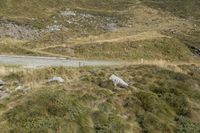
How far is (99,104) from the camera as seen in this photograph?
55.1 feet

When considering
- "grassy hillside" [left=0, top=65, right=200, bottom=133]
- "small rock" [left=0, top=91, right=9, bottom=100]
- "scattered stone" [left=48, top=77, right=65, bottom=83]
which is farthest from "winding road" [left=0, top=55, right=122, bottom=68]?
"small rock" [left=0, top=91, right=9, bottom=100]

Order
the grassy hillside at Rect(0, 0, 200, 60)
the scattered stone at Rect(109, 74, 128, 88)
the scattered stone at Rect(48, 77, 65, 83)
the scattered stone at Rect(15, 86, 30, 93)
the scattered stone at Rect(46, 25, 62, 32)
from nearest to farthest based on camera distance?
the scattered stone at Rect(15, 86, 30, 93)
the scattered stone at Rect(48, 77, 65, 83)
the scattered stone at Rect(109, 74, 128, 88)
the grassy hillside at Rect(0, 0, 200, 60)
the scattered stone at Rect(46, 25, 62, 32)

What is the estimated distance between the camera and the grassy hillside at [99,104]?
15.1 m

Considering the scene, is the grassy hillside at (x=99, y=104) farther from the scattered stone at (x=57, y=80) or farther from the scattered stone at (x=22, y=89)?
the scattered stone at (x=57, y=80)

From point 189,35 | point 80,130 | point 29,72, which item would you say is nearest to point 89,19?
point 189,35

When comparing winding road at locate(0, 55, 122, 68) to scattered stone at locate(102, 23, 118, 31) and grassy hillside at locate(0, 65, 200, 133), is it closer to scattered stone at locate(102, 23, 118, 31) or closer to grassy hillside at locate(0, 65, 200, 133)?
grassy hillside at locate(0, 65, 200, 133)

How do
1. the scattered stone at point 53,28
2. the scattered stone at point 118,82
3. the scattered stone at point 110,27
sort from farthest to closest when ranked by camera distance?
the scattered stone at point 110,27 < the scattered stone at point 53,28 < the scattered stone at point 118,82

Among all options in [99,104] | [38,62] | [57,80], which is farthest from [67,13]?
[99,104]

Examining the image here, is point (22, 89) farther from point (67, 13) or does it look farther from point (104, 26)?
point (67, 13)

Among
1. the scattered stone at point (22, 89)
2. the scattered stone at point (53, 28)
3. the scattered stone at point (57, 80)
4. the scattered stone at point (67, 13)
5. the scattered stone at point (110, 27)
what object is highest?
the scattered stone at point (57, 80)

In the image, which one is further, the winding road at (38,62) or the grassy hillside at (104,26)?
the grassy hillside at (104,26)

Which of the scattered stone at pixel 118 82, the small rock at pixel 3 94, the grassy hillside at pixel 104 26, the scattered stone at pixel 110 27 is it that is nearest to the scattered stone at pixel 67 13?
the grassy hillside at pixel 104 26

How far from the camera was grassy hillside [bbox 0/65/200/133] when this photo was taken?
15.1 m

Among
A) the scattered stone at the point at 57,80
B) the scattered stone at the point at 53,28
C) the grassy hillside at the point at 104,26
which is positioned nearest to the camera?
the scattered stone at the point at 57,80
